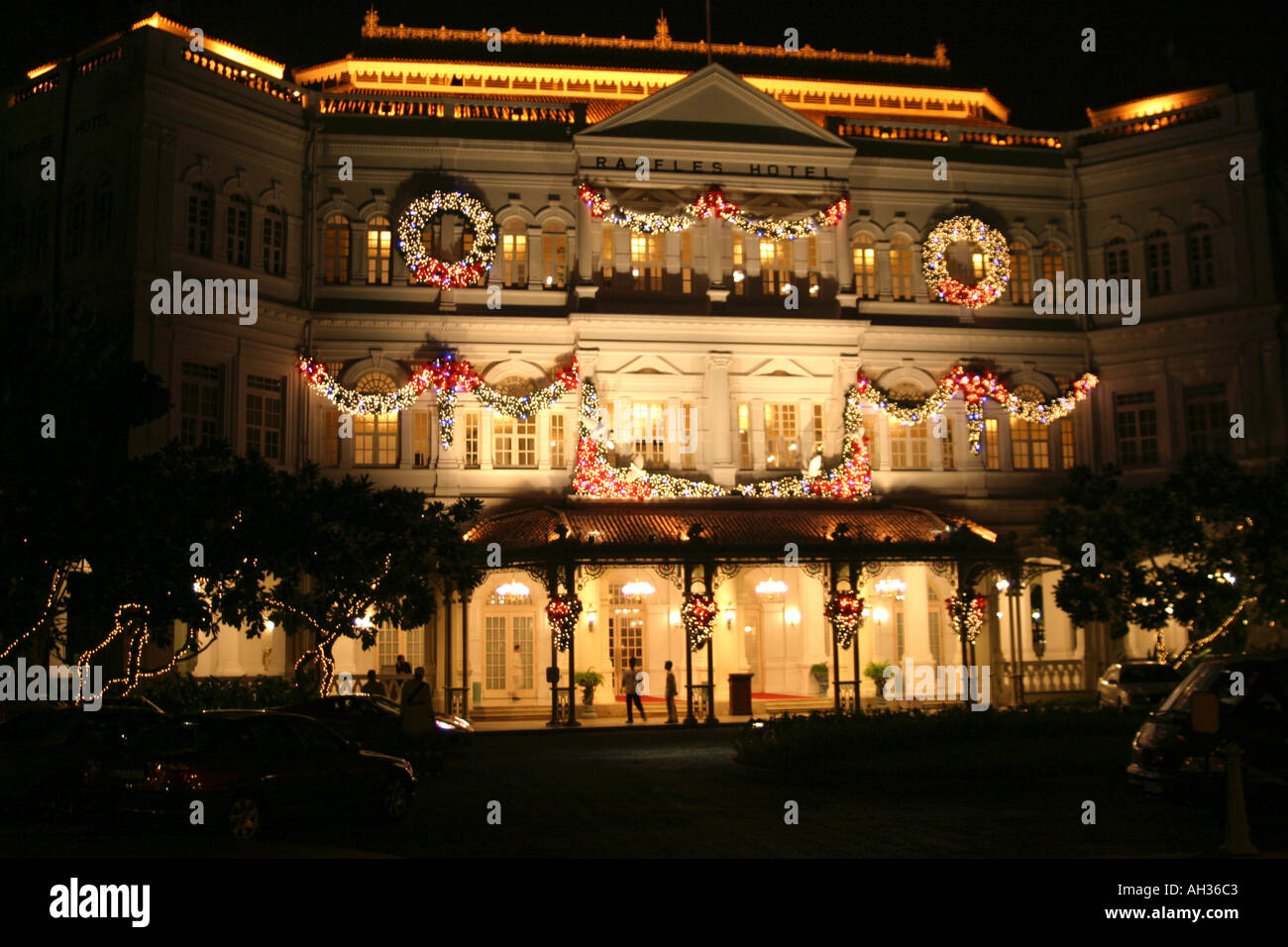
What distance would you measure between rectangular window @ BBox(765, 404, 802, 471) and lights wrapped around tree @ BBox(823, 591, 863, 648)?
5647mm

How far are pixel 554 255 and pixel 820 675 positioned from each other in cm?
1364

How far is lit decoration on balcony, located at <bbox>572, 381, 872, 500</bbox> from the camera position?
110ft

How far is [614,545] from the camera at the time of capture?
30078mm

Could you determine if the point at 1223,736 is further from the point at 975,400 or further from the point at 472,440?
the point at 472,440

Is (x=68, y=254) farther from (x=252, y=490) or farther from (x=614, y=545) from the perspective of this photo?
(x=614, y=545)

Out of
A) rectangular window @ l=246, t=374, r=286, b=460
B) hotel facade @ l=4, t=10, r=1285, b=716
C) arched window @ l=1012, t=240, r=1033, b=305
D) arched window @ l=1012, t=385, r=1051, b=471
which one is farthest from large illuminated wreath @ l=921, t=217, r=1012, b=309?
rectangular window @ l=246, t=374, r=286, b=460

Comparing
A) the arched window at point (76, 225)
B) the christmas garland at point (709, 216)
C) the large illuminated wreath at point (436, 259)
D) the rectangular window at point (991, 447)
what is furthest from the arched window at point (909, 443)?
the arched window at point (76, 225)

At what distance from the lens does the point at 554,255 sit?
3600cm

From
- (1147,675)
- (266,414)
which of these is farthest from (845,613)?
(266,414)

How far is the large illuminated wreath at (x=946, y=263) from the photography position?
36.9m

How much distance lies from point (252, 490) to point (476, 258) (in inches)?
516

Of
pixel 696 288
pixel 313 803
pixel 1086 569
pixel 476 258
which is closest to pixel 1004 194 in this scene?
pixel 696 288

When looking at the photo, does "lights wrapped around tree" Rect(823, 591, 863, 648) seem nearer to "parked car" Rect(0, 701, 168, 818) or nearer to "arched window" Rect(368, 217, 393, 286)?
"arched window" Rect(368, 217, 393, 286)

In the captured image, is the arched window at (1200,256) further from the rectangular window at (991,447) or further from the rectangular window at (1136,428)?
the rectangular window at (991,447)
